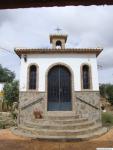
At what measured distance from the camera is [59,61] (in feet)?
53.8

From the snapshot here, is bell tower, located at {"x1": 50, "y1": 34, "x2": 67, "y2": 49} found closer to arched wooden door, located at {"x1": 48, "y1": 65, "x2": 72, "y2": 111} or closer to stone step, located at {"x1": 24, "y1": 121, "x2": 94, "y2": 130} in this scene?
arched wooden door, located at {"x1": 48, "y1": 65, "x2": 72, "y2": 111}

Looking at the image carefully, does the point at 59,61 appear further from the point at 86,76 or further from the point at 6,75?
the point at 6,75

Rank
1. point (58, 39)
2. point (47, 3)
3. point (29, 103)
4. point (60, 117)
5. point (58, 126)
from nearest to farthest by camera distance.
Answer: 1. point (47, 3)
2. point (58, 126)
3. point (60, 117)
4. point (29, 103)
5. point (58, 39)

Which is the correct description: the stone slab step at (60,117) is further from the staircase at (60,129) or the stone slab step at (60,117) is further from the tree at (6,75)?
the tree at (6,75)

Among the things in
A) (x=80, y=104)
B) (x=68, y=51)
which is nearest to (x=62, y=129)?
(x=80, y=104)

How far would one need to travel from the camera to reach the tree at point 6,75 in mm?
51963

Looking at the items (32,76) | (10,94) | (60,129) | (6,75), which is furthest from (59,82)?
(6,75)

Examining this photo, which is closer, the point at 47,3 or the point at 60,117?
the point at 47,3

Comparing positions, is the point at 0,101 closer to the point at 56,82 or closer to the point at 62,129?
the point at 56,82

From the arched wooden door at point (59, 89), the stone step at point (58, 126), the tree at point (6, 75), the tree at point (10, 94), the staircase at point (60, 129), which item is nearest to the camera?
the staircase at point (60, 129)

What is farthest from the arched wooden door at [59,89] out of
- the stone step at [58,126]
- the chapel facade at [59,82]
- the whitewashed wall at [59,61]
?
the stone step at [58,126]

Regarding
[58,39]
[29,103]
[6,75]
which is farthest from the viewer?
[6,75]

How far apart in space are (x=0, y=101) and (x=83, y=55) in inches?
541

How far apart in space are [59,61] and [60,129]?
233 inches
